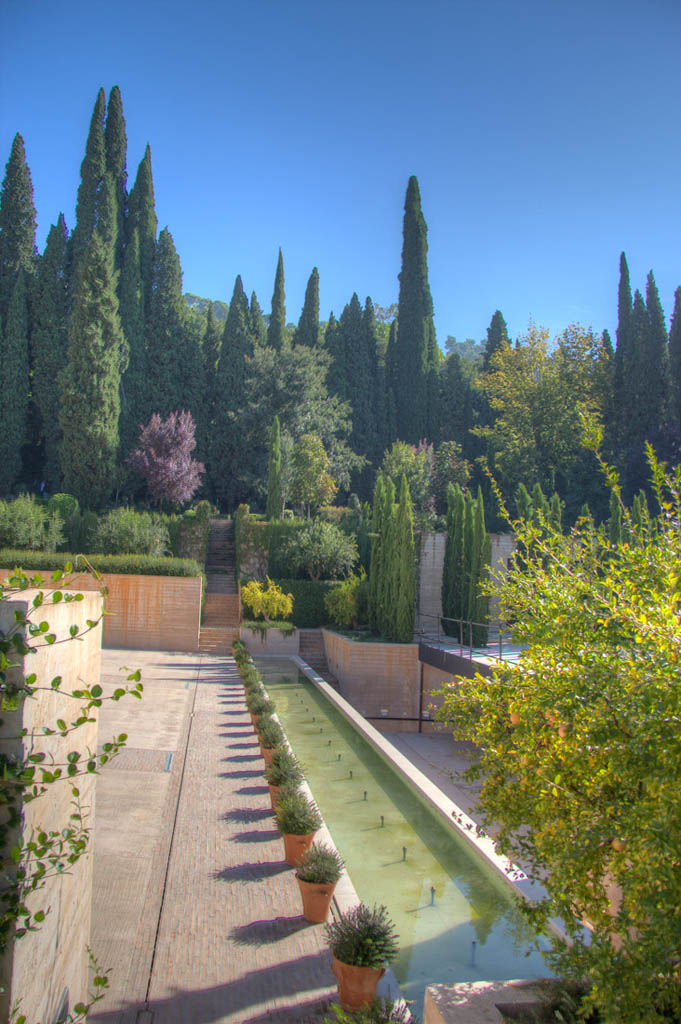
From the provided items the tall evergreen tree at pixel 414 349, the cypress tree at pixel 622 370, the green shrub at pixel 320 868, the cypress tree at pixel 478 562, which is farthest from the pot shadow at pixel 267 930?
the tall evergreen tree at pixel 414 349

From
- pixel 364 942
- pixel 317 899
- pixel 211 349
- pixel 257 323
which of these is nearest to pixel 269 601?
pixel 317 899

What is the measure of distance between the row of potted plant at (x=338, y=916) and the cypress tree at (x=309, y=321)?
31430mm

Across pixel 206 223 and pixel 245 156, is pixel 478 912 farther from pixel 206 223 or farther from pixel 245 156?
pixel 206 223

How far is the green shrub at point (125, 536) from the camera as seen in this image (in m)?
20.8

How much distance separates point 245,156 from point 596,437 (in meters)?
12.7

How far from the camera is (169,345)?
31.0 m

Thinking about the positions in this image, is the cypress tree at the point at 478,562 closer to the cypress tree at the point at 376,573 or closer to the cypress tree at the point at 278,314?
the cypress tree at the point at 376,573

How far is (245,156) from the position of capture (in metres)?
14.0

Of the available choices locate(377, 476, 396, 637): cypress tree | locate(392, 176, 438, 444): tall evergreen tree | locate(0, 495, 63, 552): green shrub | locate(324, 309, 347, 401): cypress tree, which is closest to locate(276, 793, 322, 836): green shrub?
locate(377, 476, 396, 637): cypress tree

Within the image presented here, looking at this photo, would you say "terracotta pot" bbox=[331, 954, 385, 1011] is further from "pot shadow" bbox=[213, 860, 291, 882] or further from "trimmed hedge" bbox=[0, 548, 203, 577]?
"trimmed hedge" bbox=[0, 548, 203, 577]

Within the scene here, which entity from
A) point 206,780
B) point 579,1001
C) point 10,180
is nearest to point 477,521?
point 206,780

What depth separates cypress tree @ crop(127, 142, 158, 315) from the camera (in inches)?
1226

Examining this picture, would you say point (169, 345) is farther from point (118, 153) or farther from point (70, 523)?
point (70, 523)

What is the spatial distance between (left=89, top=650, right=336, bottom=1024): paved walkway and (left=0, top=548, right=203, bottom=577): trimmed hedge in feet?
33.5
